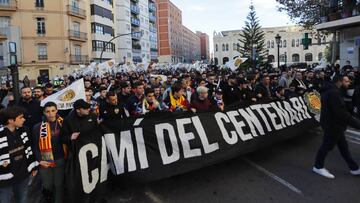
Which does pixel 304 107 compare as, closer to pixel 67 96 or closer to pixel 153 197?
pixel 153 197

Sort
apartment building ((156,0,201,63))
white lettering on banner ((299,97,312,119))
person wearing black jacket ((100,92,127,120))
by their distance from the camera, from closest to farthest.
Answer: person wearing black jacket ((100,92,127,120)), white lettering on banner ((299,97,312,119)), apartment building ((156,0,201,63))

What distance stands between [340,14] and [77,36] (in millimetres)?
38327

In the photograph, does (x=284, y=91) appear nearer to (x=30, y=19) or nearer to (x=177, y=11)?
(x=30, y=19)

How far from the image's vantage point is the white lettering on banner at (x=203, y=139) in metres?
5.68

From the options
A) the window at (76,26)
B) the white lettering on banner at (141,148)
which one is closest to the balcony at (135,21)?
the window at (76,26)

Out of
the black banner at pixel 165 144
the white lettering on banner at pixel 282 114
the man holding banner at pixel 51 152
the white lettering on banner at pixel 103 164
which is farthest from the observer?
the white lettering on banner at pixel 282 114

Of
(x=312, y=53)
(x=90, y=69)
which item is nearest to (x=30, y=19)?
(x=90, y=69)

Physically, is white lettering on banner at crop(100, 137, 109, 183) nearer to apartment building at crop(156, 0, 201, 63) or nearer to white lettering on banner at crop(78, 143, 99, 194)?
white lettering on banner at crop(78, 143, 99, 194)

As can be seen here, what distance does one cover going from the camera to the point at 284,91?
922 centimetres

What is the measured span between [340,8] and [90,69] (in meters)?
18.7

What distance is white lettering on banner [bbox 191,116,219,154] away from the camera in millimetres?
5680

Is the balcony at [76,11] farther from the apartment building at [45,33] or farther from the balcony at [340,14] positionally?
the balcony at [340,14]

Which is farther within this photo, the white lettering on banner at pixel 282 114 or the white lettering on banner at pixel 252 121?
the white lettering on banner at pixel 282 114

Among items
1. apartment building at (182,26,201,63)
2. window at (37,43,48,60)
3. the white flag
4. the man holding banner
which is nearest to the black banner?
the man holding banner
